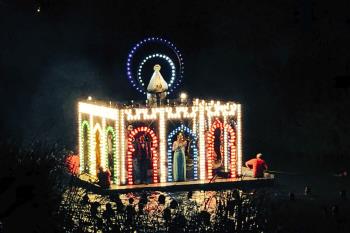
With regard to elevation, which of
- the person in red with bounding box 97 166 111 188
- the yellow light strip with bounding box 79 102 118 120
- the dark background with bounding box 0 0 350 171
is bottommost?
the person in red with bounding box 97 166 111 188

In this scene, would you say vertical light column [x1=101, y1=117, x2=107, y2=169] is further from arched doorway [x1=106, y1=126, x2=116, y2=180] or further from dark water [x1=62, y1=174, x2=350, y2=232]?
dark water [x1=62, y1=174, x2=350, y2=232]

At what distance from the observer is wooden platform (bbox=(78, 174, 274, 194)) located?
2380cm

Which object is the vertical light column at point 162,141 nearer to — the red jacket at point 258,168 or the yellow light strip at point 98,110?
the yellow light strip at point 98,110

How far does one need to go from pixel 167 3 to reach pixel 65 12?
5150 millimetres

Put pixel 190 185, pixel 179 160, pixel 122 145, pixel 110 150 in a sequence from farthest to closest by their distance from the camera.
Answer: pixel 110 150
pixel 179 160
pixel 190 185
pixel 122 145

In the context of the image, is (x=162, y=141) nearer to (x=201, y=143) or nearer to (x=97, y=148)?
(x=201, y=143)

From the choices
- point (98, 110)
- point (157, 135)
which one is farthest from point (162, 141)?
point (98, 110)

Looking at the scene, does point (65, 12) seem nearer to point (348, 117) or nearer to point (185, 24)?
point (185, 24)

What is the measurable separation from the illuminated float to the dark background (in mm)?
6809

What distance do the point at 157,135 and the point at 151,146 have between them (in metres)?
0.36

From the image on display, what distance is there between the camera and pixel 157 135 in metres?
24.5

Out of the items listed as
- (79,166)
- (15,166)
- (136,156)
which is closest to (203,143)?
(136,156)

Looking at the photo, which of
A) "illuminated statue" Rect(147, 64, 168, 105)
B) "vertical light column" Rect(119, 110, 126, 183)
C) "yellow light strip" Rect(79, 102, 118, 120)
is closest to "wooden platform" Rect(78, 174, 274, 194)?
"vertical light column" Rect(119, 110, 126, 183)

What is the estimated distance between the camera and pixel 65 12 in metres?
43.0
